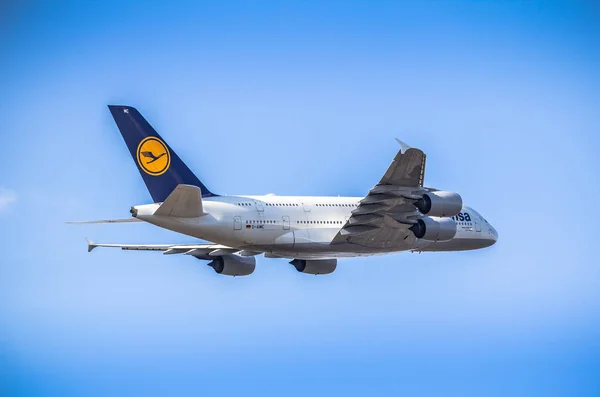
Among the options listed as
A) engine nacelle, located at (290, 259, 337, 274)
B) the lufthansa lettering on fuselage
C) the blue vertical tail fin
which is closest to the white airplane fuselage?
the blue vertical tail fin

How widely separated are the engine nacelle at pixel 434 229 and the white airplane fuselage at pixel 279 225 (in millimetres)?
902

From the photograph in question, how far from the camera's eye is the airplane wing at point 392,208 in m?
37.9

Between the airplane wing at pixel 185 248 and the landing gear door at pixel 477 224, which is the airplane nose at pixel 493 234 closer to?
the landing gear door at pixel 477 224

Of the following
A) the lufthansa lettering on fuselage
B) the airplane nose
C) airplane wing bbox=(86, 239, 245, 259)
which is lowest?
airplane wing bbox=(86, 239, 245, 259)

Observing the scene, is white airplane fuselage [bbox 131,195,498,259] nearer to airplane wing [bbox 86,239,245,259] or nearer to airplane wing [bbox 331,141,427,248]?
airplane wing [bbox 331,141,427,248]

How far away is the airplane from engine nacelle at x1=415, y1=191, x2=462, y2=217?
0.04 meters

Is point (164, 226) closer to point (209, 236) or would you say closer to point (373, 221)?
point (209, 236)

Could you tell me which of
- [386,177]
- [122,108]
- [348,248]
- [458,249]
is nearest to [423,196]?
[386,177]

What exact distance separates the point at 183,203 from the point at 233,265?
948 centimetres

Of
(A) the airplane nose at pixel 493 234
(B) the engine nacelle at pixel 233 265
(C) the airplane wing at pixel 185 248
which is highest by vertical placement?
(A) the airplane nose at pixel 493 234

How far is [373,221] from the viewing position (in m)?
41.2

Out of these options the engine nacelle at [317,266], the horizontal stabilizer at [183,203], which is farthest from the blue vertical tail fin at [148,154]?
the engine nacelle at [317,266]

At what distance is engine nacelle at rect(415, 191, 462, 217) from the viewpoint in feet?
130

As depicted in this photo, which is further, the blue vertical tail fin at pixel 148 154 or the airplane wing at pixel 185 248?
the airplane wing at pixel 185 248
